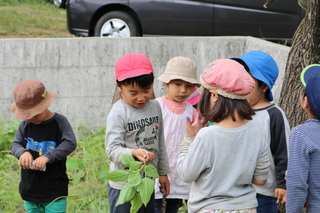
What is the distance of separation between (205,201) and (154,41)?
384 centimetres

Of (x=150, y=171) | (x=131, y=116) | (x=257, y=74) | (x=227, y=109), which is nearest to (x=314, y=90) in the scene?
(x=227, y=109)

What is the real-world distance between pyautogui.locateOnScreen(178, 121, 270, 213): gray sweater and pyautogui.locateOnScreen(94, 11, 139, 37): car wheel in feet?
20.5

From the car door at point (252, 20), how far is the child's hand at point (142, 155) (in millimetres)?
6091

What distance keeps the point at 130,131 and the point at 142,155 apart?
247 millimetres

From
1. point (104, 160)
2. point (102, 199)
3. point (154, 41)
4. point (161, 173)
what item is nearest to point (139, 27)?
point (154, 41)

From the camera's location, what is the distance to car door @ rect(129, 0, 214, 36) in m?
8.30

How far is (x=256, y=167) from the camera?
96.4 inches

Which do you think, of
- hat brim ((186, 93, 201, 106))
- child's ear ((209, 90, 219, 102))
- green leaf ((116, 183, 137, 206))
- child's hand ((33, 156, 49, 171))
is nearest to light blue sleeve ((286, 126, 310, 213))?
child's ear ((209, 90, 219, 102))

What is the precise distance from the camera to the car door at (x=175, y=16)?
830cm

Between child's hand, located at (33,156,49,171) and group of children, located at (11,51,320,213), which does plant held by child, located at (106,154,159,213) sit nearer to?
group of children, located at (11,51,320,213)

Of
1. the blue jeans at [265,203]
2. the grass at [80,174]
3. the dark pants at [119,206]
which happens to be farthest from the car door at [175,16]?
the blue jeans at [265,203]

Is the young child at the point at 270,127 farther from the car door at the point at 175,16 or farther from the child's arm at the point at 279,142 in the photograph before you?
the car door at the point at 175,16

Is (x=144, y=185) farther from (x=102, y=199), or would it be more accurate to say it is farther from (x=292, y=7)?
(x=292, y=7)

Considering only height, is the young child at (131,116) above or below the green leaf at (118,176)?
above
